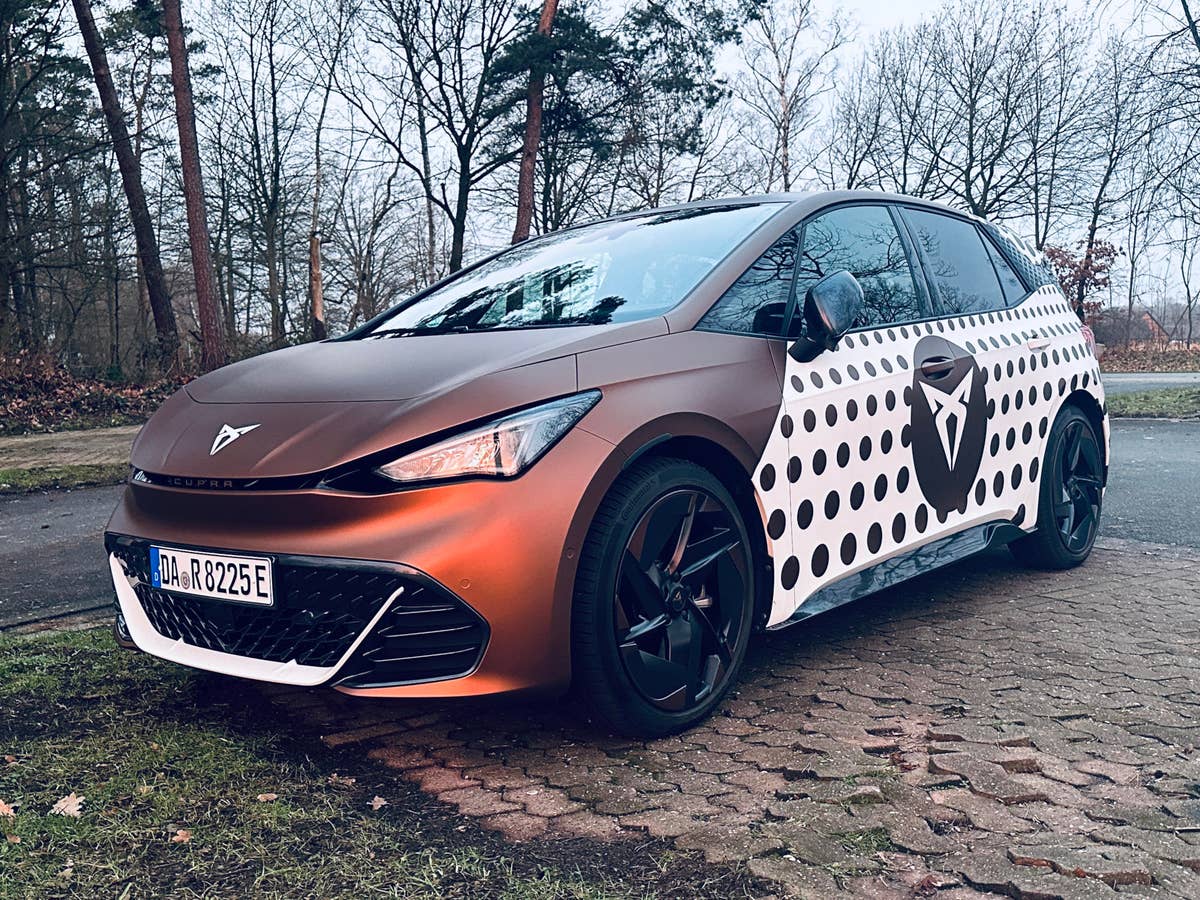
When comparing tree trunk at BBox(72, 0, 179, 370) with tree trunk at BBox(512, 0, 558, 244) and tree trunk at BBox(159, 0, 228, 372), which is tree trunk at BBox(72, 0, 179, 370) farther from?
tree trunk at BBox(512, 0, 558, 244)

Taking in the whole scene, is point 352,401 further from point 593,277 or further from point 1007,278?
point 1007,278

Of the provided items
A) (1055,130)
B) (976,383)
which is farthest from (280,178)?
(976,383)

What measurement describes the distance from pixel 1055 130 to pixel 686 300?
32.7 metres

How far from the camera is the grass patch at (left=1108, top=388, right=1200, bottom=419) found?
12.3m

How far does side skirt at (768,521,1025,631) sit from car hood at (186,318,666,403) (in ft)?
3.26

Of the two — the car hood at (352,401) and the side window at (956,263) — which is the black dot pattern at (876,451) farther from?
the car hood at (352,401)

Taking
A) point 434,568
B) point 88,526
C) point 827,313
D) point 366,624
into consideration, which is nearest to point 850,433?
point 827,313

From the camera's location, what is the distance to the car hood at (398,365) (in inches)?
105

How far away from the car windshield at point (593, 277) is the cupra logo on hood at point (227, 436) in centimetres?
86

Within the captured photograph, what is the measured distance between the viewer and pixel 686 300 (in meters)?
3.09

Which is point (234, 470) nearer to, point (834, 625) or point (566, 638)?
point (566, 638)

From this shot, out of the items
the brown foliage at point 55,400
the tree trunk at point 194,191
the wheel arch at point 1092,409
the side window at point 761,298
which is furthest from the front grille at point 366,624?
the tree trunk at point 194,191

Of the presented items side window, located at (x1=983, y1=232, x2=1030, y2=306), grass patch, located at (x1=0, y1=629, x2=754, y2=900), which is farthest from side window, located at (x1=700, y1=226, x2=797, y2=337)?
grass patch, located at (x1=0, y1=629, x2=754, y2=900)

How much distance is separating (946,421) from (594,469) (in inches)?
68.5
